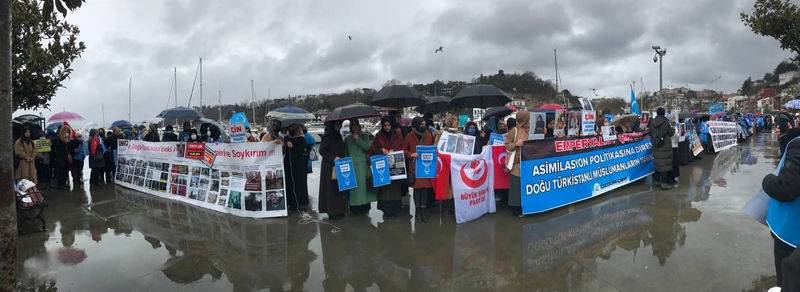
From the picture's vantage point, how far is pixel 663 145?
8.32 metres

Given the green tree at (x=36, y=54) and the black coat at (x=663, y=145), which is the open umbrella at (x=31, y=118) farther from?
the black coat at (x=663, y=145)

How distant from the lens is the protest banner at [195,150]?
7.83 m

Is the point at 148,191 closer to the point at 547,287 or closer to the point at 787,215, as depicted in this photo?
the point at 547,287

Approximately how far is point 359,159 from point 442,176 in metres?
1.28

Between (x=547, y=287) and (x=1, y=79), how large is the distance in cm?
440

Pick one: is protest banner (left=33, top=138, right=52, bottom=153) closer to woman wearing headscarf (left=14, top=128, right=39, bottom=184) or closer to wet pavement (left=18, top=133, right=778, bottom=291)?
woman wearing headscarf (left=14, top=128, right=39, bottom=184)

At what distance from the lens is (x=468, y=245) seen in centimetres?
531

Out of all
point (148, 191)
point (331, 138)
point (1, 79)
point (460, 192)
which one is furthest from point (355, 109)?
point (148, 191)

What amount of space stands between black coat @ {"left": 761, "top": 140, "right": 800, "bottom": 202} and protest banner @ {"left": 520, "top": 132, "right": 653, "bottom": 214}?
358 cm

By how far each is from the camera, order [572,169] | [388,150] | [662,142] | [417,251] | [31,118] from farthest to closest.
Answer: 1. [31,118]
2. [662,142]
3. [572,169]
4. [388,150]
5. [417,251]

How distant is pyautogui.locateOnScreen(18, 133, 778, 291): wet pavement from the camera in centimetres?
422

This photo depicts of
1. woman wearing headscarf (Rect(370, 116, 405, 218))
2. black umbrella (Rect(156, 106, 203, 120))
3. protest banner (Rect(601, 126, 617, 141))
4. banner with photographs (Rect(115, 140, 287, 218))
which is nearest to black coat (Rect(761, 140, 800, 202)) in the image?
woman wearing headscarf (Rect(370, 116, 405, 218))

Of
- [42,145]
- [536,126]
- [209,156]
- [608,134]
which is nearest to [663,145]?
[608,134]

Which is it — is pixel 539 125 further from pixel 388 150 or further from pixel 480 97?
pixel 388 150
